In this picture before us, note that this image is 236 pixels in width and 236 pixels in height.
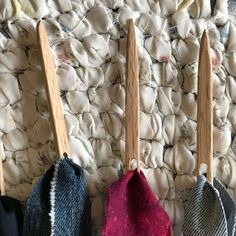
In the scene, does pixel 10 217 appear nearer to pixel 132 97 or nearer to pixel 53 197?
pixel 53 197

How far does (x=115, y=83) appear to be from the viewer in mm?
610

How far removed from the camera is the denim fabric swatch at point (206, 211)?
0.58m

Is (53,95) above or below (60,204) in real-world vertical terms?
above

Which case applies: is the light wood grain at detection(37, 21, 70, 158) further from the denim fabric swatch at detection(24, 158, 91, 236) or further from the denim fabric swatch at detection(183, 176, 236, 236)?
the denim fabric swatch at detection(183, 176, 236, 236)

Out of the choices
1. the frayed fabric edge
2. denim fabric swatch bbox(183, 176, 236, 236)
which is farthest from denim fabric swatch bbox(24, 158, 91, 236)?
denim fabric swatch bbox(183, 176, 236, 236)

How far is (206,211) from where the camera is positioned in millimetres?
596

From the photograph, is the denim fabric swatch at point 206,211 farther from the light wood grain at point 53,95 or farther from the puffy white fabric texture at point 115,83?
the light wood grain at point 53,95

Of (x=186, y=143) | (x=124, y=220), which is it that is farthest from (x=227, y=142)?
(x=124, y=220)

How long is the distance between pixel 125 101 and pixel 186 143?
106 mm

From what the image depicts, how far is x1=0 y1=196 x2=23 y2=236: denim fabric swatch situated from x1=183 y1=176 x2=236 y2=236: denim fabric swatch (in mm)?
222

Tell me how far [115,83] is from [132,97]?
39 millimetres

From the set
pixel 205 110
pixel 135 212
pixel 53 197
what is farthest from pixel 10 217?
pixel 205 110

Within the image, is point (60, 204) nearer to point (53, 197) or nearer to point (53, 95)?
point (53, 197)

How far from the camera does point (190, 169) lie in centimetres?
62
